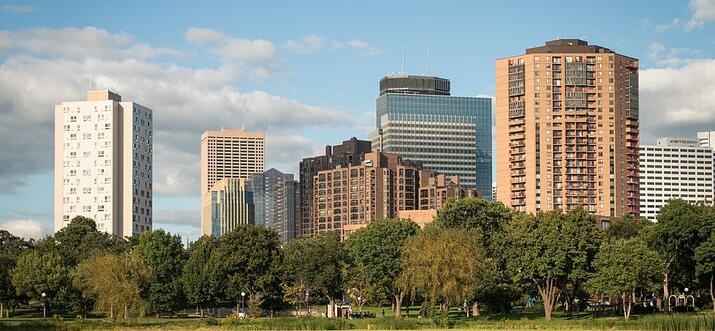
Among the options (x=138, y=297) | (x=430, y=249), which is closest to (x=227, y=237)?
(x=138, y=297)

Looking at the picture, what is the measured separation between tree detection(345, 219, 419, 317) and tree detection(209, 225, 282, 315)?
37.6 ft

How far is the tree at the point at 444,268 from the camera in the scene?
125 m

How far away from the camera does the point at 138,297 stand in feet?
436

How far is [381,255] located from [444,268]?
2456 cm

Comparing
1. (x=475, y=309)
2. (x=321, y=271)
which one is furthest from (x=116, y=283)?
(x=475, y=309)

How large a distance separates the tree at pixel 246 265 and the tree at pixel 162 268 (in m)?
7.91

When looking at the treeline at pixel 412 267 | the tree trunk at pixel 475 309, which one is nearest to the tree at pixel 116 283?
the treeline at pixel 412 267

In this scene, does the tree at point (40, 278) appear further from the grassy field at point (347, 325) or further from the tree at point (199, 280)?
the grassy field at point (347, 325)

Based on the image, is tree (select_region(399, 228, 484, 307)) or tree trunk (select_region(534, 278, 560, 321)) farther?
tree trunk (select_region(534, 278, 560, 321))

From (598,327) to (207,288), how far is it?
2606 inches

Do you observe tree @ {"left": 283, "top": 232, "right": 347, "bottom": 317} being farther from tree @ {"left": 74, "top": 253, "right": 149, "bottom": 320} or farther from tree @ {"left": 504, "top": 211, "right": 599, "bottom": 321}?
tree @ {"left": 504, "top": 211, "right": 599, "bottom": 321}

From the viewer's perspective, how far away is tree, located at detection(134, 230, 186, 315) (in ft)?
496

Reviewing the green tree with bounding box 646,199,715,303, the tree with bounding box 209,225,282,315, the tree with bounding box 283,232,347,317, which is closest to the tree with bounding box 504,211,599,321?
the green tree with bounding box 646,199,715,303

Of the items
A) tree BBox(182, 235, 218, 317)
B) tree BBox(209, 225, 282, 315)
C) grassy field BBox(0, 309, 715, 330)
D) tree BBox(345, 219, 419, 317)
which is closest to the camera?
grassy field BBox(0, 309, 715, 330)
